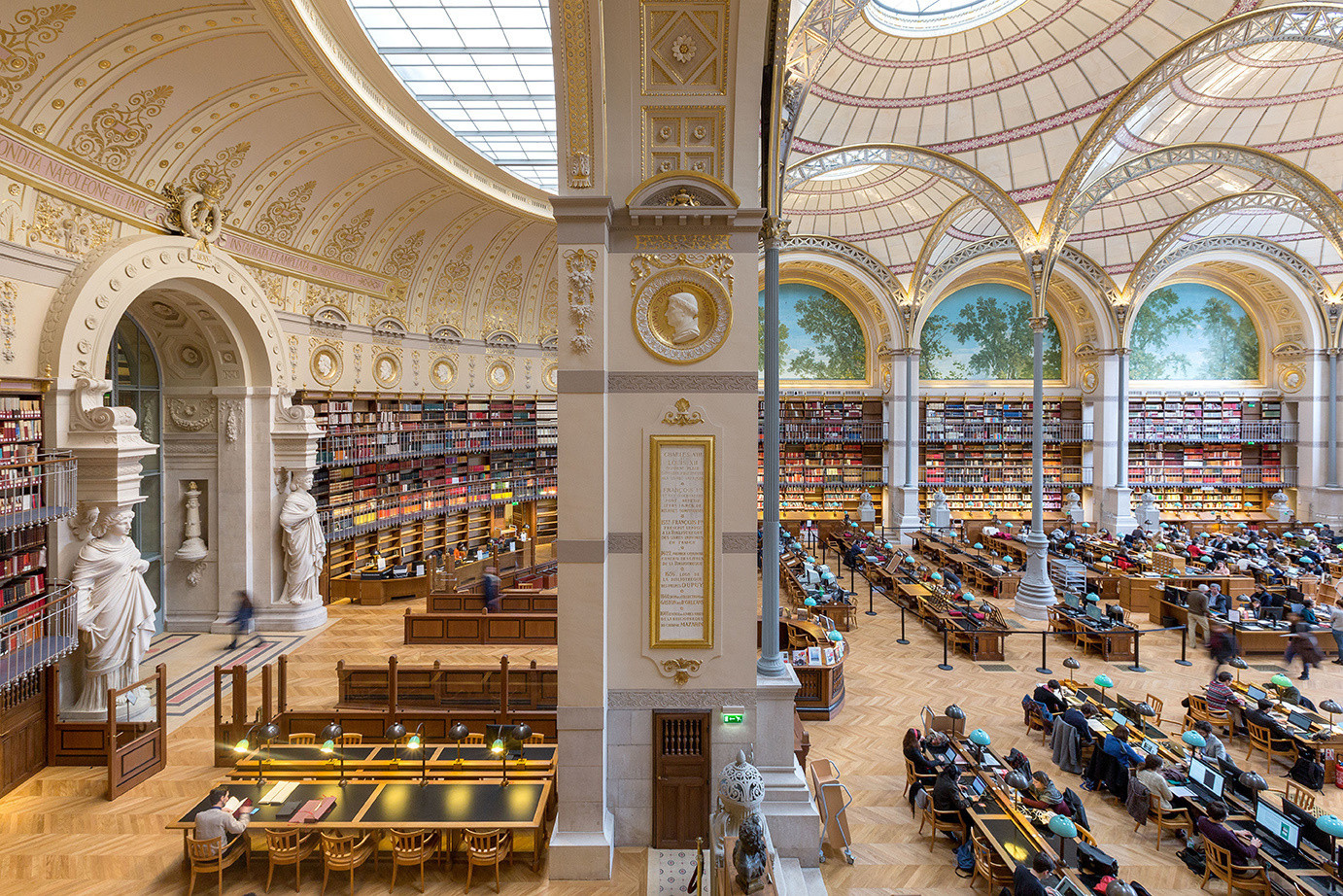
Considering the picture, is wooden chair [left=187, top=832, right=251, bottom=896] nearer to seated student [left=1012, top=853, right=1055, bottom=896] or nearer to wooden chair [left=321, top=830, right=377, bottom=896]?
wooden chair [left=321, top=830, right=377, bottom=896]

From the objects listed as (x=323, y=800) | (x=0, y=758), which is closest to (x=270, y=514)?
(x=0, y=758)

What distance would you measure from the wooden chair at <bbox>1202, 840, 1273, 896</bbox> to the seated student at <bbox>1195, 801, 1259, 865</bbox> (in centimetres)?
5

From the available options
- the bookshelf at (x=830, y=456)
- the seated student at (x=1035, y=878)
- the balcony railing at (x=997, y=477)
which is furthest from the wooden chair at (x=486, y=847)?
the balcony railing at (x=997, y=477)

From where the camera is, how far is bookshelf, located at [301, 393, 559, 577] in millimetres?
14992

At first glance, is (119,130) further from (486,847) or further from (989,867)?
(989,867)

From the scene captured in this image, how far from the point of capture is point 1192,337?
80.1 feet

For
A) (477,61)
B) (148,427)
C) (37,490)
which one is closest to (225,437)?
(148,427)

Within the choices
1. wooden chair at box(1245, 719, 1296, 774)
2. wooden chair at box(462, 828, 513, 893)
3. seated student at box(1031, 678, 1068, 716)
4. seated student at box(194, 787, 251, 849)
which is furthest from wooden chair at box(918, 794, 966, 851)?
seated student at box(194, 787, 251, 849)

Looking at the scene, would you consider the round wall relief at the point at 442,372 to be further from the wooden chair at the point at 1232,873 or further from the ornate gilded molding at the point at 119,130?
the wooden chair at the point at 1232,873

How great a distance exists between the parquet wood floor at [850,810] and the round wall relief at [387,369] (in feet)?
22.2

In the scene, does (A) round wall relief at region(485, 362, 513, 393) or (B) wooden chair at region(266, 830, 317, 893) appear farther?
(A) round wall relief at region(485, 362, 513, 393)

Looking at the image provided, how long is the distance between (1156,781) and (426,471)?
52.7ft

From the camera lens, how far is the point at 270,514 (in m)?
12.8

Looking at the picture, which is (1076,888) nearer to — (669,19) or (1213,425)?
(669,19)
